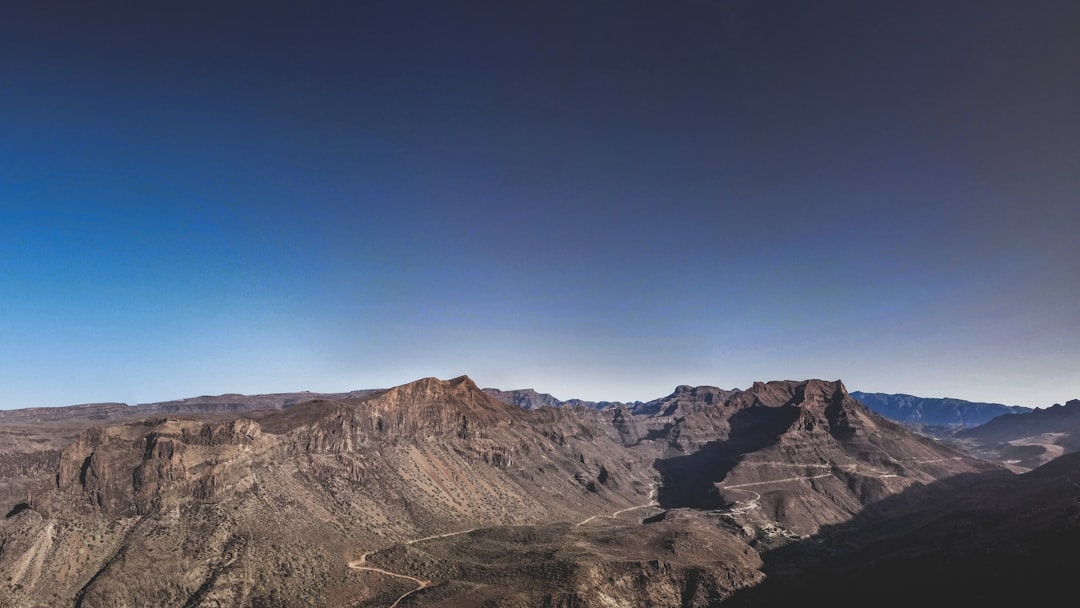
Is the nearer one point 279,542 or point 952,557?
point 952,557

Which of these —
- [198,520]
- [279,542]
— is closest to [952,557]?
[279,542]

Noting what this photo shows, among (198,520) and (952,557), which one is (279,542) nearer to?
(198,520)

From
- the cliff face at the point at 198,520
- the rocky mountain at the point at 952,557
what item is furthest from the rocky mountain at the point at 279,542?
the rocky mountain at the point at 952,557

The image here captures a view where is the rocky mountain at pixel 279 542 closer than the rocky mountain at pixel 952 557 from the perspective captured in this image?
No

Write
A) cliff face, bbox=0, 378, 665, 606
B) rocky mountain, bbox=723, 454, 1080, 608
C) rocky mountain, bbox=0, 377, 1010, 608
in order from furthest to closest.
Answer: rocky mountain, bbox=0, 377, 1010, 608 → cliff face, bbox=0, 378, 665, 606 → rocky mountain, bbox=723, 454, 1080, 608

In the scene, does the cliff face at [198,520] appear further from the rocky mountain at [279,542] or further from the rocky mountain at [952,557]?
the rocky mountain at [952,557]

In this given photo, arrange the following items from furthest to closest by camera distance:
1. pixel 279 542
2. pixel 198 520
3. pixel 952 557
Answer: pixel 279 542, pixel 952 557, pixel 198 520

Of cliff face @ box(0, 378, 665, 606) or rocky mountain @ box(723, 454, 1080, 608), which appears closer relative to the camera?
rocky mountain @ box(723, 454, 1080, 608)

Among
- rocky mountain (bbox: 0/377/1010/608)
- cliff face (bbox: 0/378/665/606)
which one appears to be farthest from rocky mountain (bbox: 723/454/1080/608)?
cliff face (bbox: 0/378/665/606)

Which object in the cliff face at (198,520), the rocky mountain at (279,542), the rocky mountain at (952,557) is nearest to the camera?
the rocky mountain at (952,557)

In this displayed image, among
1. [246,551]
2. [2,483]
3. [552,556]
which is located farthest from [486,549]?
[2,483]

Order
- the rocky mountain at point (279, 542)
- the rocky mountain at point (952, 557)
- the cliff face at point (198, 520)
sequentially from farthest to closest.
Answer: the rocky mountain at point (279, 542) → the cliff face at point (198, 520) → the rocky mountain at point (952, 557)

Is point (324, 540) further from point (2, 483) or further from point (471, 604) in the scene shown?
point (2, 483)

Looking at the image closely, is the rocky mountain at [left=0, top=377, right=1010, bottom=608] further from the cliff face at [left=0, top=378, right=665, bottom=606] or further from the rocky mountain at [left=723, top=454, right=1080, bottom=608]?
the rocky mountain at [left=723, top=454, right=1080, bottom=608]
